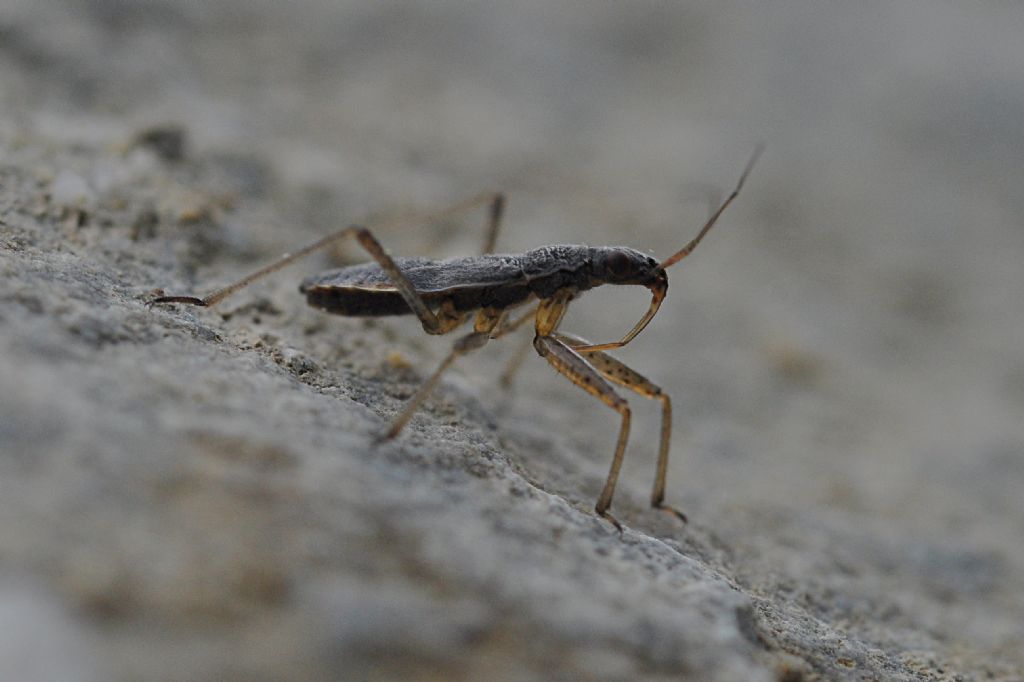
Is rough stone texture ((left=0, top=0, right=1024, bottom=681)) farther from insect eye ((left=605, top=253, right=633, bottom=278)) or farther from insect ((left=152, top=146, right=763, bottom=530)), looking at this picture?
insect eye ((left=605, top=253, right=633, bottom=278))

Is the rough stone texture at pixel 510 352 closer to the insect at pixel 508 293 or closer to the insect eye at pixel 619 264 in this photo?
the insect at pixel 508 293

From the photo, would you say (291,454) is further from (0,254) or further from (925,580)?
(925,580)

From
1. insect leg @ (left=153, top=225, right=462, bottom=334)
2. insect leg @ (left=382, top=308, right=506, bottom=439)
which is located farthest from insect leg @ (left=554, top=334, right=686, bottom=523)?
insect leg @ (left=153, top=225, right=462, bottom=334)

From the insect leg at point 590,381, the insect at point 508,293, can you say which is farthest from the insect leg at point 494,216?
the insect leg at point 590,381

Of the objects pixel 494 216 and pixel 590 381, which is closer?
pixel 590 381

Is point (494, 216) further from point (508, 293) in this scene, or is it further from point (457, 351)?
point (457, 351)

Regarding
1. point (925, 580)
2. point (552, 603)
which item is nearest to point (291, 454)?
point (552, 603)

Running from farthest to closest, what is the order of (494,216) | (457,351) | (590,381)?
(494,216)
(590,381)
(457,351)

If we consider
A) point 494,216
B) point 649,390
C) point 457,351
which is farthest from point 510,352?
point 457,351

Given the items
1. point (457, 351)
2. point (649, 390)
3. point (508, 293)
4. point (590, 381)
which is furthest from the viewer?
point (508, 293)
